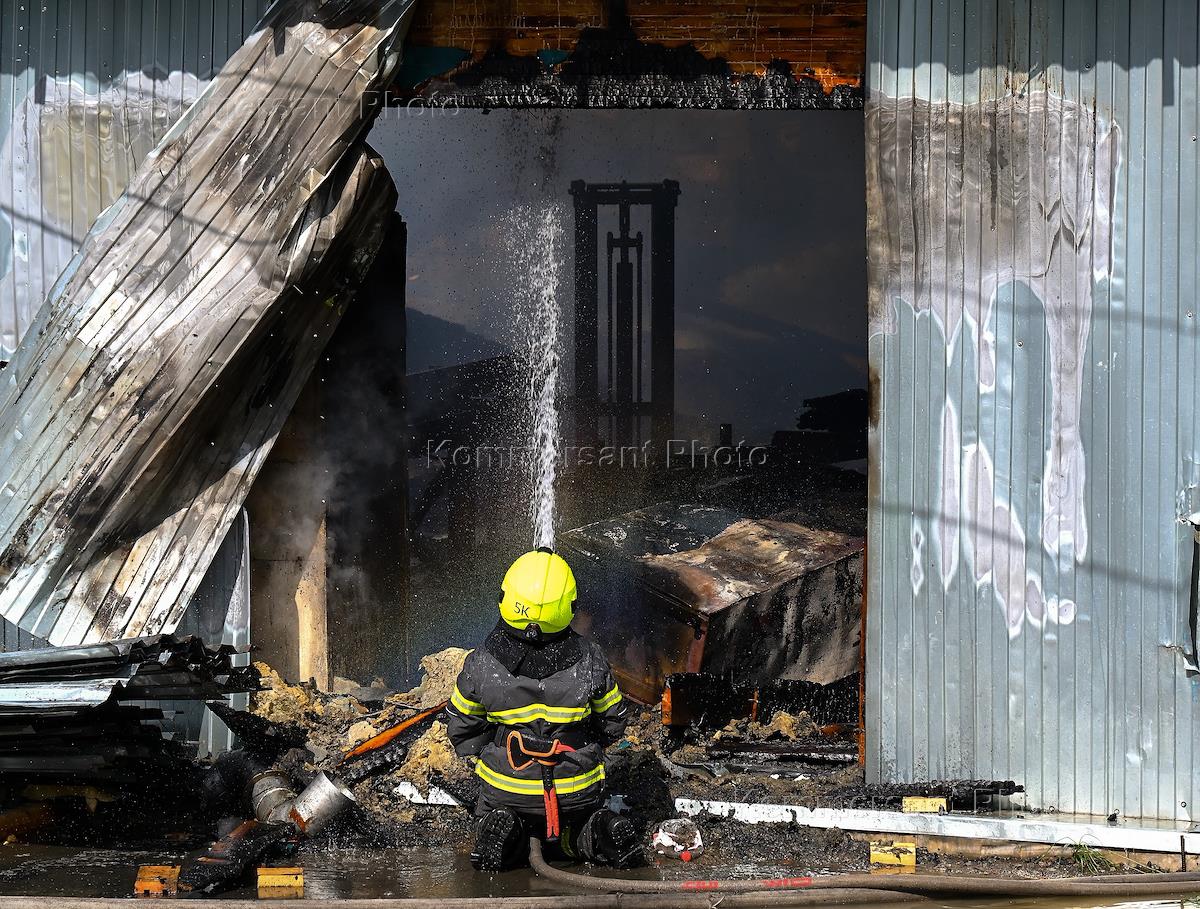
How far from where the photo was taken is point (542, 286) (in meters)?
9.63

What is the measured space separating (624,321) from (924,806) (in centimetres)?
562

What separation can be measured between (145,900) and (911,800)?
11.5 feet

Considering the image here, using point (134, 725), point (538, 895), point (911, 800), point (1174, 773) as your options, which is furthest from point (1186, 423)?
point (134, 725)

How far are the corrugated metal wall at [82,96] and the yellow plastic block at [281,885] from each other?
3.43 meters

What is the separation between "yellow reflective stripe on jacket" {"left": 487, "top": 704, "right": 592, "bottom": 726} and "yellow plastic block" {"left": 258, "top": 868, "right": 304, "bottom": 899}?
3.62 feet

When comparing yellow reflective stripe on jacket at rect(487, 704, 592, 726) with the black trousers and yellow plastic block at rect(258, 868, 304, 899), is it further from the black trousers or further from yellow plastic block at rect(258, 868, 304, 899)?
yellow plastic block at rect(258, 868, 304, 899)

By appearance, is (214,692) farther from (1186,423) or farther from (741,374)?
(741,374)

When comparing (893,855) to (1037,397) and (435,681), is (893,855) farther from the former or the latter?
(435,681)

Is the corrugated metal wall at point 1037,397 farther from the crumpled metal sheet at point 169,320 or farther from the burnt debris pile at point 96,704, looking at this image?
the burnt debris pile at point 96,704

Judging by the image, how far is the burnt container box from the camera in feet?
25.3

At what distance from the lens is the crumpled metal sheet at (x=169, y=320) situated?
18.4ft

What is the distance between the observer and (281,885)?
4.48m

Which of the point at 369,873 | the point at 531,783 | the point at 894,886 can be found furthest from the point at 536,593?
the point at 894,886

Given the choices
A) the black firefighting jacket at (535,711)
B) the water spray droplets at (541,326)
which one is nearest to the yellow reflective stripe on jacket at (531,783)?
the black firefighting jacket at (535,711)
